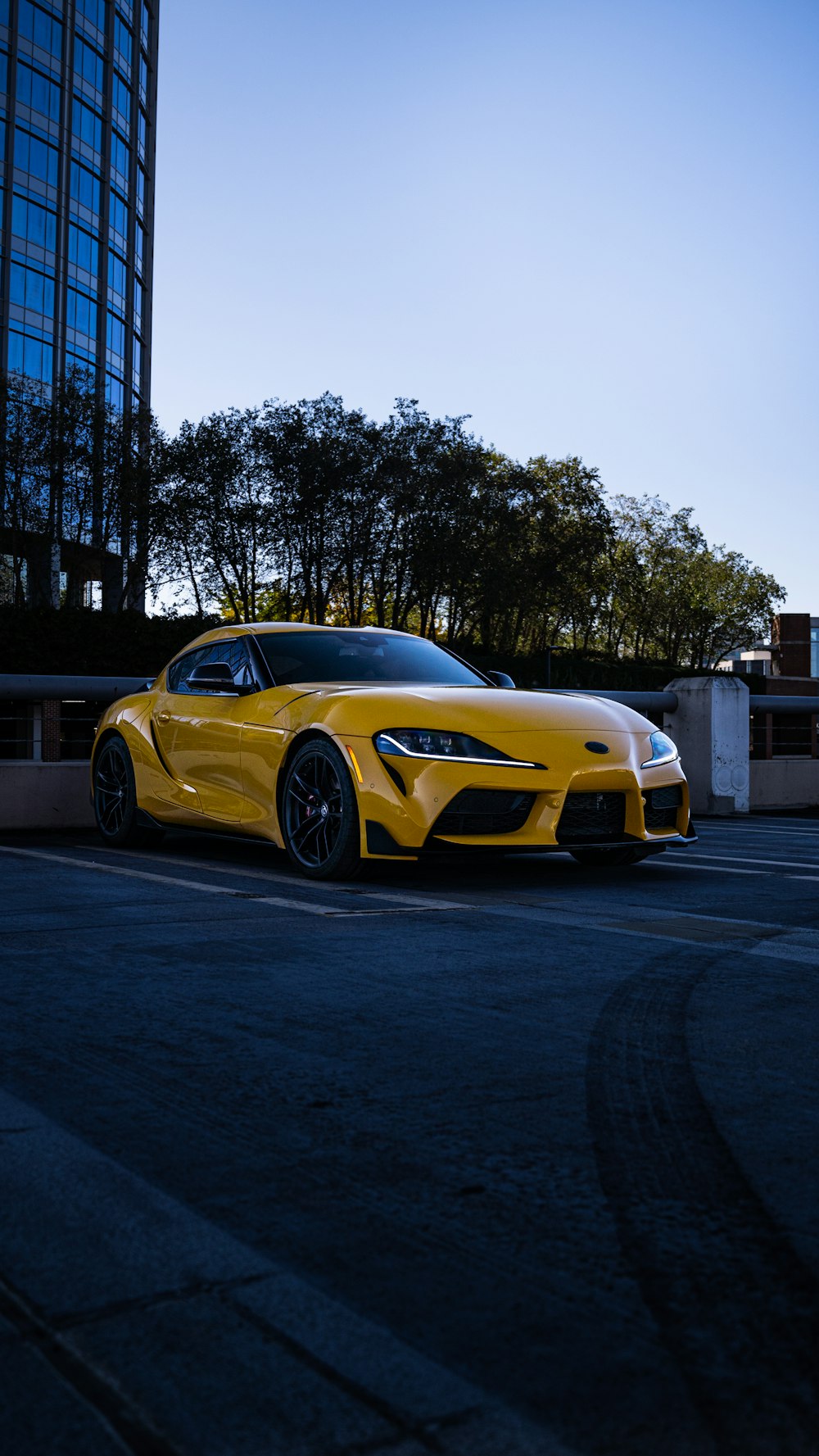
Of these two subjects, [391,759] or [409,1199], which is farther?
[391,759]

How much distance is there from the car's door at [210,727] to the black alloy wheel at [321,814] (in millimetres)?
644

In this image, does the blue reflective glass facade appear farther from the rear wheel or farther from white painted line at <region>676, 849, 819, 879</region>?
the rear wheel

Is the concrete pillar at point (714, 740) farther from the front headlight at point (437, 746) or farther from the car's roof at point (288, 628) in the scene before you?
the front headlight at point (437, 746)

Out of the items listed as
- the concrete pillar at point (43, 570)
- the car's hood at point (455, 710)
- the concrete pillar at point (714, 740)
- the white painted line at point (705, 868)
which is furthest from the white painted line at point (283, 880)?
the concrete pillar at point (43, 570)

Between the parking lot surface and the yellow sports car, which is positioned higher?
the yellow sports car

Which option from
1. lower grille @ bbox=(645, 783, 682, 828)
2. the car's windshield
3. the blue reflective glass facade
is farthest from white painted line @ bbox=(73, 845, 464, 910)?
the blue reflective glass facade

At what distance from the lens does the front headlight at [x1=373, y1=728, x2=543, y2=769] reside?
6.21 meters

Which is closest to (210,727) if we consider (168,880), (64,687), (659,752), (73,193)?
(168,880)

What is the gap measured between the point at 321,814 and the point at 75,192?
53.4 meters

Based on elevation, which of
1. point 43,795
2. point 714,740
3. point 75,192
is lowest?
point 43,795

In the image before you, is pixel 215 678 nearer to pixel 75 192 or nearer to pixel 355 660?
pixel 355 660

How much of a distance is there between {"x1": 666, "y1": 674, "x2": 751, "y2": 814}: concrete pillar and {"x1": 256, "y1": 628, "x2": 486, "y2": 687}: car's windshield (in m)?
5.95

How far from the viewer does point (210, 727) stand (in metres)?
7.64

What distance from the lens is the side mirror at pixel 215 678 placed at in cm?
749
